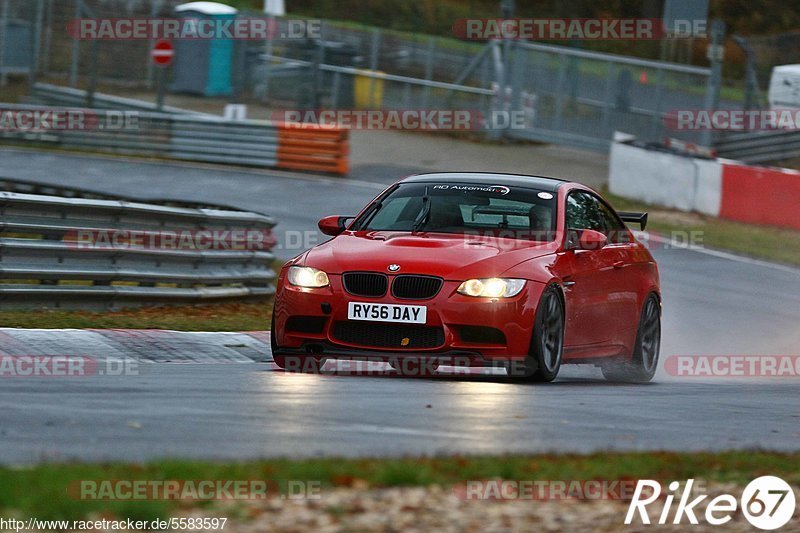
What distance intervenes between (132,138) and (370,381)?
20884 mm

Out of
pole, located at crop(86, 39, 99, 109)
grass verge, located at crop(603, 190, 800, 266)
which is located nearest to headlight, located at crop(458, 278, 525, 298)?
grass verge, located at crop(603, 190, 800, 266)

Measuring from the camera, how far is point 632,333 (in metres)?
11.3

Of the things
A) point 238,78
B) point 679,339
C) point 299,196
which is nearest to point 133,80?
point 238,78

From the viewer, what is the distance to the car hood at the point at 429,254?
934 cm

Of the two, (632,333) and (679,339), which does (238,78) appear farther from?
(632,333)

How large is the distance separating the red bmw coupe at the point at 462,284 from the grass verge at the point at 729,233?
11.3 m

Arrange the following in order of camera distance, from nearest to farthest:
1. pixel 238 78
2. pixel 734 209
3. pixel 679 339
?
pixel 679 339, pixel 734 209, pixel 238 78

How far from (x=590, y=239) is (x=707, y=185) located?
1500 centimetres
